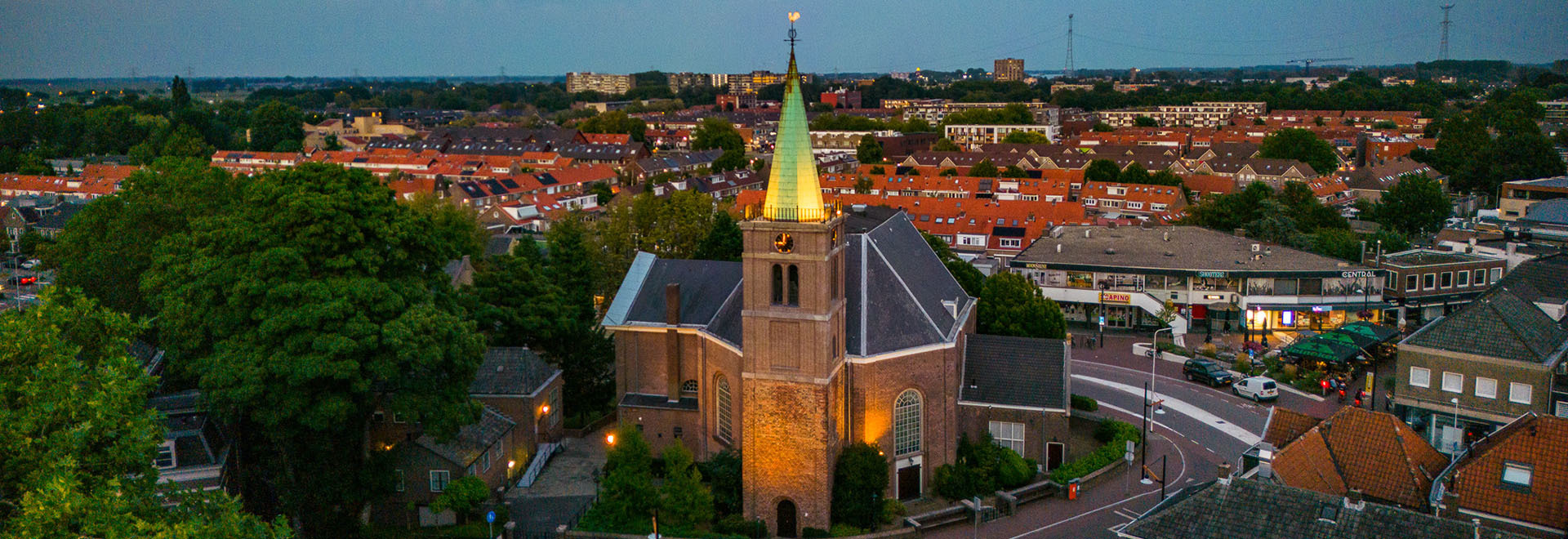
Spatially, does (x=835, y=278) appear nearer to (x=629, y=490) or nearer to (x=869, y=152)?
(x=629, y=490)

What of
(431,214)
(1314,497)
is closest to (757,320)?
(1314,497)

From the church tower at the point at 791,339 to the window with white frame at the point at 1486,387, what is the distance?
24142 millimetres

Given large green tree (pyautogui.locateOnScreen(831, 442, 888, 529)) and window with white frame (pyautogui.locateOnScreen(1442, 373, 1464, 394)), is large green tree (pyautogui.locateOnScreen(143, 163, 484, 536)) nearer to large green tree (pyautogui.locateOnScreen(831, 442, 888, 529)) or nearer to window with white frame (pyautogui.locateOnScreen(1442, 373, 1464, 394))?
large green tree (pyautogui.locateOnScreen(831, 442, 888, 529))

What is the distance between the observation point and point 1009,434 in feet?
138

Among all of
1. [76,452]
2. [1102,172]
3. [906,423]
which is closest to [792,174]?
[906,423]

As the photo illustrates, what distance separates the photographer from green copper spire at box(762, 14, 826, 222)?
34844 millimetres

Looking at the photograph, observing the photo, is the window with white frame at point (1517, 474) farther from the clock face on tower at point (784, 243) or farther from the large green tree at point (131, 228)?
the large green tree at point (131, 228)

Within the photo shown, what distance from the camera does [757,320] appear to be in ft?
117

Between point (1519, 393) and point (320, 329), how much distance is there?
136 ft

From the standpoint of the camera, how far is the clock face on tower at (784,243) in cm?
3494

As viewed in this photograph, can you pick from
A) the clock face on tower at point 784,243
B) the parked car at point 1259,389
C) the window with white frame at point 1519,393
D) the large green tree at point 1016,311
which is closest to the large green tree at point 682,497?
the clock face on tower at point 784,243

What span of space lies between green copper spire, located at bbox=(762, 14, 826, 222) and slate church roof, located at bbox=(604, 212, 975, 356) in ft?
16.1

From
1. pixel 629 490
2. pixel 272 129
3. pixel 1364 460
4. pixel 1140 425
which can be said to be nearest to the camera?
pixel 1364 460

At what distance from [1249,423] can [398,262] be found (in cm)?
3575
